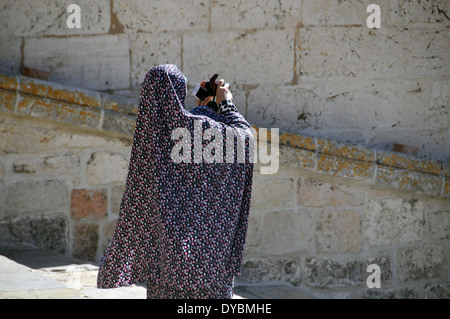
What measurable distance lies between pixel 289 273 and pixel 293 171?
29.0 inches

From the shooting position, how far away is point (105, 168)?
4.26 metres

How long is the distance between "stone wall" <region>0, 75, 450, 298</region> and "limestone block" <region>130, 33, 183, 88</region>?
0.26 m

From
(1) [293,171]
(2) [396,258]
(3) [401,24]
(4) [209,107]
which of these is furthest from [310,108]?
(4) [209,107]

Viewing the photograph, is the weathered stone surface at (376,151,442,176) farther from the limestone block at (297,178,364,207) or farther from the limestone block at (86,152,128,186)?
the limestone block at (86,152,128,186)

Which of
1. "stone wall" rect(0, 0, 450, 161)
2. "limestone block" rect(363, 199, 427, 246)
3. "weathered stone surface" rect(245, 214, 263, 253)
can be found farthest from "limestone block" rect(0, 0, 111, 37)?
"limestone block" rect(363, 199, 427, 246)

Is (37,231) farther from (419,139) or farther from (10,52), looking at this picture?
(419,139)

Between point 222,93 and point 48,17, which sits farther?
point 48,17

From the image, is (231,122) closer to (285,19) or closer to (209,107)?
(209,107)

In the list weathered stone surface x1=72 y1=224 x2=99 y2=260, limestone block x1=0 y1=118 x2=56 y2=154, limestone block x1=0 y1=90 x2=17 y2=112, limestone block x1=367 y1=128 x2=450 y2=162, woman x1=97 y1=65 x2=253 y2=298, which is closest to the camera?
woman x1=97 y1=65 x2=253 y2=298

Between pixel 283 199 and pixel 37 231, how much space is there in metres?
1.70

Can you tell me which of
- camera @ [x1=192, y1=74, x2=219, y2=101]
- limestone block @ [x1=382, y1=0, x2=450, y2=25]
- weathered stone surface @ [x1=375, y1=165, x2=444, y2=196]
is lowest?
weathered stone surface @ [x1=375, y1=165, x2=444, y2=196]

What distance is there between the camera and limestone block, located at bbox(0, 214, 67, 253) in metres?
4.11

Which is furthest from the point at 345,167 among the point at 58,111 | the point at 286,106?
the point at 58,111

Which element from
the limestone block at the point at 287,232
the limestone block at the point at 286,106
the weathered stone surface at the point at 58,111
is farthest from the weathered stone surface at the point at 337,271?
the weathered stone surface at the point at 58,111
